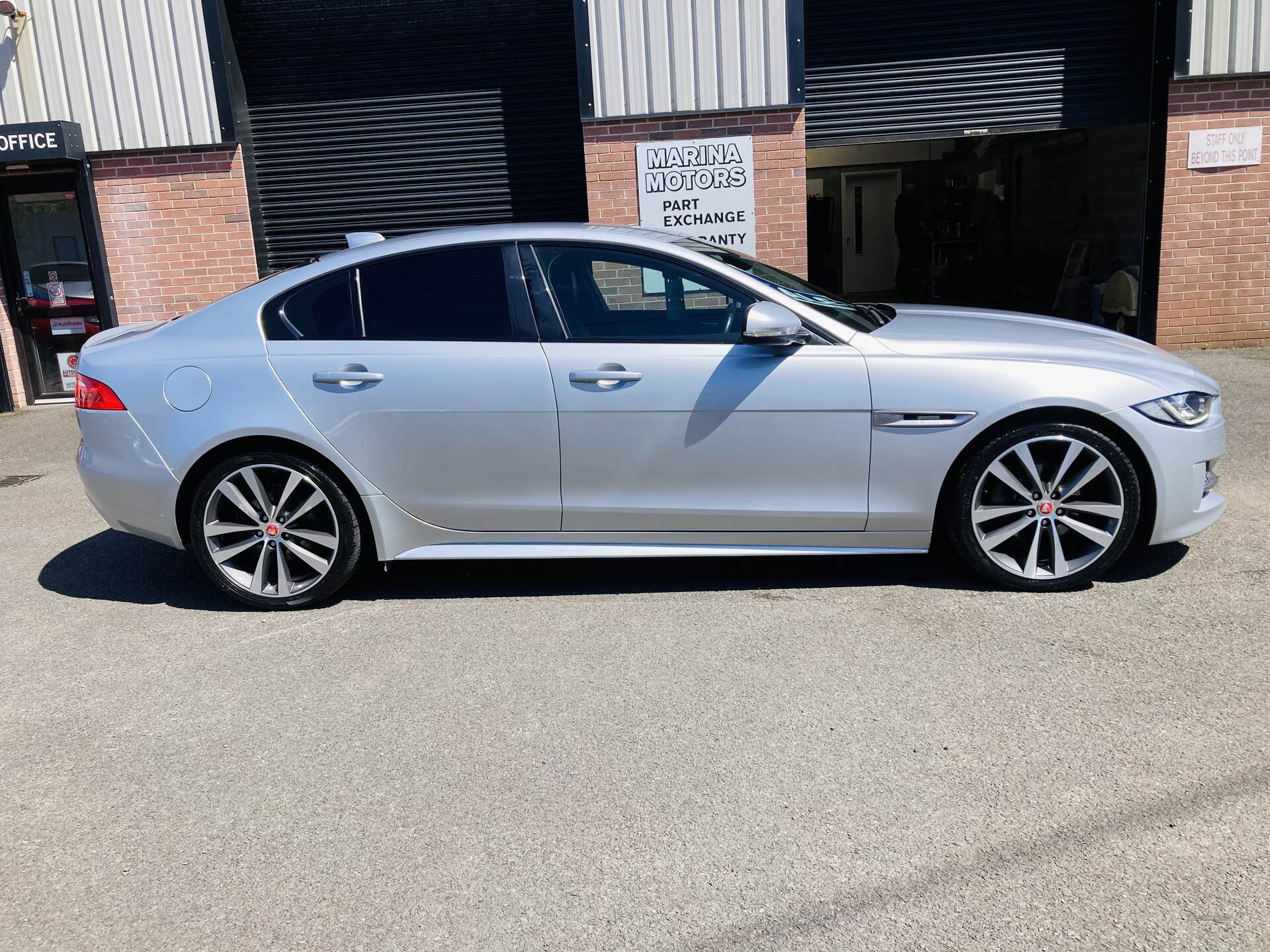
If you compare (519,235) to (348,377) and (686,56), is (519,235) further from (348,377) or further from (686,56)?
(686,56)

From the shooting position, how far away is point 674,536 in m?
4.63

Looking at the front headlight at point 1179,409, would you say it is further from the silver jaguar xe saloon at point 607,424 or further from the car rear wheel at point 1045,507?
the car rear wheel at point 1045,507

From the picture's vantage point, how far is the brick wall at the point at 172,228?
1031 cm

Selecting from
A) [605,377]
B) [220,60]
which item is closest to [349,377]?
[605,377]

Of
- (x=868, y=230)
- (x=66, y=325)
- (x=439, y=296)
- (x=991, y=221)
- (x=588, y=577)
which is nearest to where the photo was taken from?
(x=439, y=296)

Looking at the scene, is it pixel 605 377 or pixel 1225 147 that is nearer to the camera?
pixel 605 377

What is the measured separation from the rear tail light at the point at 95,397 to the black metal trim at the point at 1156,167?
9.35 meters

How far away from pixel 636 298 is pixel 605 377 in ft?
1.32

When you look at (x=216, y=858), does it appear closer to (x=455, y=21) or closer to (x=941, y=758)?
(x=941, y=758)

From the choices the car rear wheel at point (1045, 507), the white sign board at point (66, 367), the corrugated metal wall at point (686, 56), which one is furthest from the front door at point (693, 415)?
the white sign board at point (66, 367)

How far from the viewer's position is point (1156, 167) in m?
10.4

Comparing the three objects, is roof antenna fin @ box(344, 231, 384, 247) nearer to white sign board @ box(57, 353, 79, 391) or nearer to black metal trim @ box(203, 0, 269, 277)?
black metal trim @ box(203, 0, 269, 277)

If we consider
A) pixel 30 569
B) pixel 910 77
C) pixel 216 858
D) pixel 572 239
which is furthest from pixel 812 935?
pixel 910 77

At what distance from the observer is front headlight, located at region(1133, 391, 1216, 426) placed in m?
4.37
